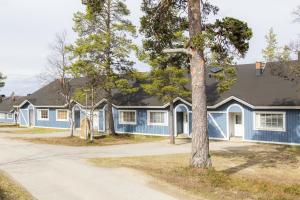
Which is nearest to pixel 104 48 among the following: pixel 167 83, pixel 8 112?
pixel 167 83

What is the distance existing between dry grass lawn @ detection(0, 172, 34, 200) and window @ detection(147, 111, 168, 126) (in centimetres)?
2120

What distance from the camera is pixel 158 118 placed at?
117 feet

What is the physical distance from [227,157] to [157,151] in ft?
14.8

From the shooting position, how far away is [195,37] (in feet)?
48.5

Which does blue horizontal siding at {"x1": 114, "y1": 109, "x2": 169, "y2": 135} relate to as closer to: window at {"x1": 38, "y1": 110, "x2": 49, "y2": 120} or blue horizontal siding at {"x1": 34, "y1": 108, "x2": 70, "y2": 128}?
blue horizontal siding at {"x1": 34, "y1": 108, "x2": 70, "y2": 128}

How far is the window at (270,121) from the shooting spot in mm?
28234

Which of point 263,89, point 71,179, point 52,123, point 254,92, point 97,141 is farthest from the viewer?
point 52,123

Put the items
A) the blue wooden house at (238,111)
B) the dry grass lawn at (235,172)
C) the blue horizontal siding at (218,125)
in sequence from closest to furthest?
the dry grass lawn at (235,172)
the blue wooden house at (238,111)
the blue horizontal siding at (218,125)

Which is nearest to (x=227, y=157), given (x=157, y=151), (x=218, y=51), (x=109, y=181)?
(x=157, y=151)

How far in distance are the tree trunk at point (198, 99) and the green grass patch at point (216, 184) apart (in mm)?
581

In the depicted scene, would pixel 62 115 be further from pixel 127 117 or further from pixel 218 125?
pixel 218 125

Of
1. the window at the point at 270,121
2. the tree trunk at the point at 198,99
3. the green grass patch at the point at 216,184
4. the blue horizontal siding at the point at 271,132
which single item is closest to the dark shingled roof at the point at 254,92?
the blue horizontal siding at the point at 271,132

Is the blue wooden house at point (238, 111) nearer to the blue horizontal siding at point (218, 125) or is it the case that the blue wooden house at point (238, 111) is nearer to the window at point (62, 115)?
the blue horizontal siding at point (218, 125)

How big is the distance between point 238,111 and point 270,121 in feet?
8.62
